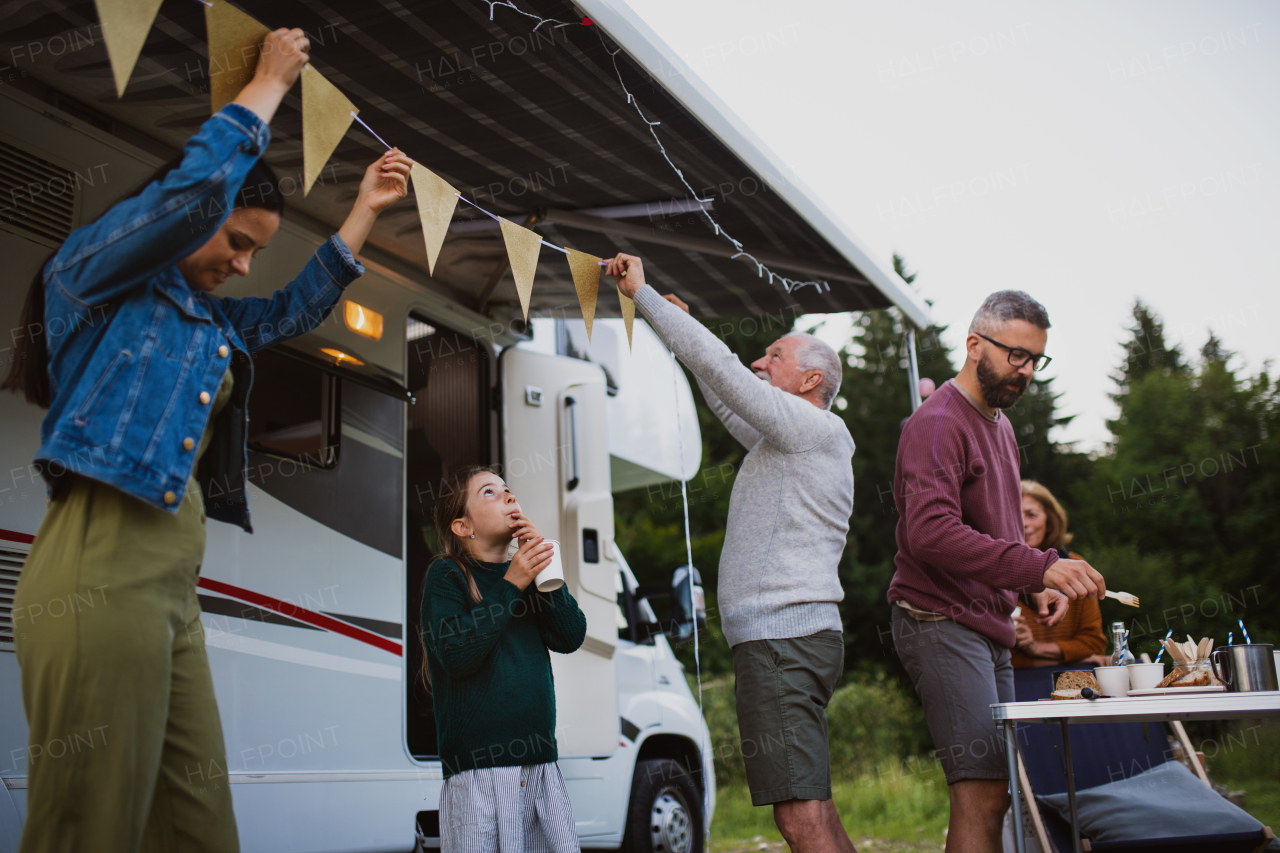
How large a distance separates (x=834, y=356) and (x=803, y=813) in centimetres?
126

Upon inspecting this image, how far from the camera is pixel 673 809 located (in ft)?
15.8

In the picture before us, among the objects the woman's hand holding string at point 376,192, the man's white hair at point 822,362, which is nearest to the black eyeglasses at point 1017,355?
the man's white hair at point 822,362

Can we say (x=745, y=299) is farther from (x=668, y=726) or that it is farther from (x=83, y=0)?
(x=83, y=0)

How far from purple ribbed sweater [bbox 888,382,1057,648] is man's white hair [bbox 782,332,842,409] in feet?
0.82

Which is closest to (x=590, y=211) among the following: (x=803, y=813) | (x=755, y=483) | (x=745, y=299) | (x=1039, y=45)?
(x=745, y=299)

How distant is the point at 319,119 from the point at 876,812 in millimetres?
7929

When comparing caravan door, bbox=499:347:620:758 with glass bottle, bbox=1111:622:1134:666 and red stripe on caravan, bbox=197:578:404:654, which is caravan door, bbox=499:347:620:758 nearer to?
red stripe on caravan, bbox=197:578:404:654

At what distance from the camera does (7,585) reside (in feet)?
7.77

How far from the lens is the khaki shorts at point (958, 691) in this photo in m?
2.45

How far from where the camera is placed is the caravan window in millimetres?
3242

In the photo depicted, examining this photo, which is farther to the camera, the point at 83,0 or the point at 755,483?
the point at 755,483

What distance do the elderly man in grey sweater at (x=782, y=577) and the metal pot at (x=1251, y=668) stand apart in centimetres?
90

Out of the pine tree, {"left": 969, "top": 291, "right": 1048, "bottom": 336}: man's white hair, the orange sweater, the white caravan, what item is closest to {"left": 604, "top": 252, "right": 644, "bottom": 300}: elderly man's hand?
{"left": 969, "top": 291, "right": 1048, "bottom": 336}: man's white hair

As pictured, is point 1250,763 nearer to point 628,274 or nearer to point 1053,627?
point 1053,627
